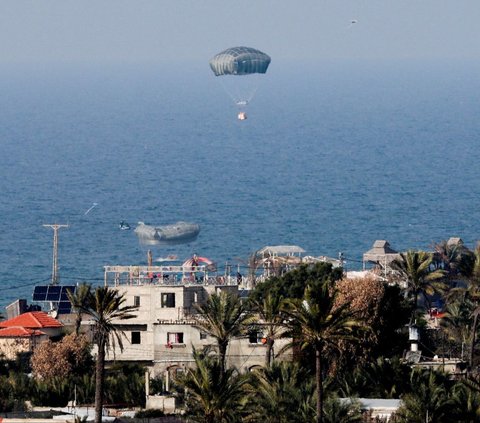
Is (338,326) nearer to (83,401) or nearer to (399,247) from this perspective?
(83,401)

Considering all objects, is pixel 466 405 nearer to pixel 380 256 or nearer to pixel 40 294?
pixel 40 294

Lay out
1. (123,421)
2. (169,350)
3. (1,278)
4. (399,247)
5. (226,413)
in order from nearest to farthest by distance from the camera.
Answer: (226,413) < (123,421) < (169,350) < (1,278) < (399,247)

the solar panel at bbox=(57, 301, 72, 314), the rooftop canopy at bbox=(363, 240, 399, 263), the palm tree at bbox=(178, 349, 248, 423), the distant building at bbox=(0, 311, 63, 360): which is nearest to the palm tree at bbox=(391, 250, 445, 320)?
the distant building at bbox=(0, 311, 63, 360)

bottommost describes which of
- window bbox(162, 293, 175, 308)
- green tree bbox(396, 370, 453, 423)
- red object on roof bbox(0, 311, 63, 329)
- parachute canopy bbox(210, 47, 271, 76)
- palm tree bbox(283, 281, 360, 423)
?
green tree bbox(396, 370, 453, 423)

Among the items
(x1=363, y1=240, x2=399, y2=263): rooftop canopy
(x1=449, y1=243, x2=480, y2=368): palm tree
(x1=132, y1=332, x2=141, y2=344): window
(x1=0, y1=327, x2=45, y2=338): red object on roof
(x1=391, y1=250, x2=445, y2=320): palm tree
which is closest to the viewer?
(x1=449, y1=243, x2=480, y2=368): palm tree

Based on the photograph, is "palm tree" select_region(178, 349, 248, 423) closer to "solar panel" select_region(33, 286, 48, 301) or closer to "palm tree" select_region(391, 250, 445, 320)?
"palm tree" select_region(391, 250, 445, 320)

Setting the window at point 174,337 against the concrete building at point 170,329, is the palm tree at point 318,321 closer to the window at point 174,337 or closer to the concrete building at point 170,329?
the concrete building at point 170,329

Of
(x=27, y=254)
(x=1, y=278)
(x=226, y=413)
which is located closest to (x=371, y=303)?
(x=226, y=413)

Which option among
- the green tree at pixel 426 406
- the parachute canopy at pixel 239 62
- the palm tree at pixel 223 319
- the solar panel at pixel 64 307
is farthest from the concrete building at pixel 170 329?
the parachute canopy at pixel 239 62
